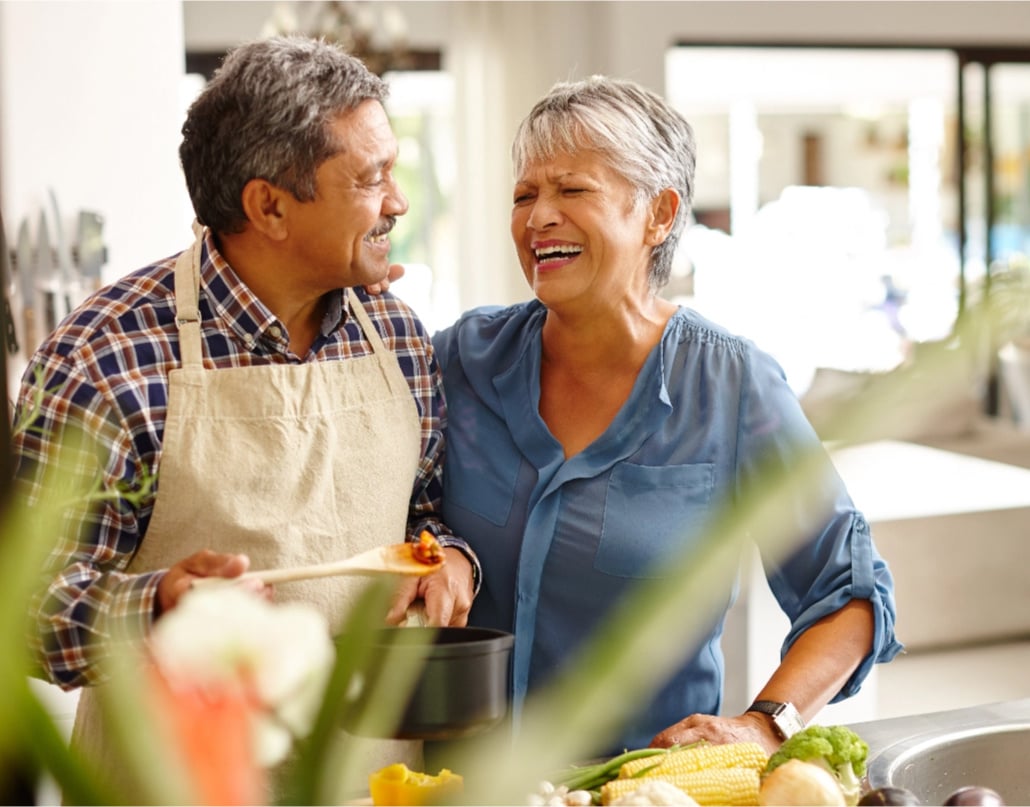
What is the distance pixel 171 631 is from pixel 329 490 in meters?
1.24

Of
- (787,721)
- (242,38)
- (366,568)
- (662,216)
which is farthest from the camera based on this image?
(242,38)

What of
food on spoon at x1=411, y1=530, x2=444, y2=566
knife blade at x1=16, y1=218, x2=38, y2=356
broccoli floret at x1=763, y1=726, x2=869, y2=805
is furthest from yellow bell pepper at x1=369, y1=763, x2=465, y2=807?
knife blade at x1=16, y1=218, x2=38, y2=356

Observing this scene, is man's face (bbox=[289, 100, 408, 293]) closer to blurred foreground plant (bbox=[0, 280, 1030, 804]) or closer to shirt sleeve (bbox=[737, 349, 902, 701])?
shirt sleeve (bbox=[737, 349, 902, 701])

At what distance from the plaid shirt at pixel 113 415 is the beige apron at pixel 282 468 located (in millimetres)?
25

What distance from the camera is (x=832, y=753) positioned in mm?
1188

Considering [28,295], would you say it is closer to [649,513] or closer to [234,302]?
[234,302]

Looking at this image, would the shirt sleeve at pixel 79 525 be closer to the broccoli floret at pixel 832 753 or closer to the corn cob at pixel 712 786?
the corn cob at pixel 712 786

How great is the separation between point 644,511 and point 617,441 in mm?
101

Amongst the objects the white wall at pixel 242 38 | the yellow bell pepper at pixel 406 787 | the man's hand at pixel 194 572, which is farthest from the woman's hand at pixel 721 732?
the white wall at pixel 242 38

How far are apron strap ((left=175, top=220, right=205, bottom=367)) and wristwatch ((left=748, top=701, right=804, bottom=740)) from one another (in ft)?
2.64

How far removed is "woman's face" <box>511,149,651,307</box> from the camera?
66.4 inches

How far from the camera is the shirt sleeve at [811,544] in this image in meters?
1.60

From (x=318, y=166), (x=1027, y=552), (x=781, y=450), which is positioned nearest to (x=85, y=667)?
(x=318, y=166)

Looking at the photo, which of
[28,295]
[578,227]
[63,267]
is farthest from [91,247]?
[578,227]
